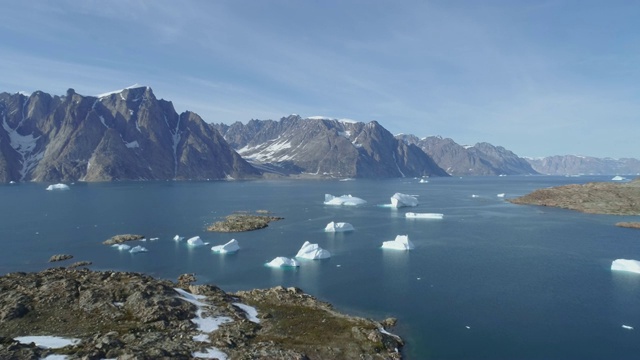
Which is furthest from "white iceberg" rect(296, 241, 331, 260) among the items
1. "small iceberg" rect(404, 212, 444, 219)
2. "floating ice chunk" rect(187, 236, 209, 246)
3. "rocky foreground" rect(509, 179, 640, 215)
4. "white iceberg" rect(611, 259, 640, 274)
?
"rocky foreground" rect(509, 179, 640, 215)

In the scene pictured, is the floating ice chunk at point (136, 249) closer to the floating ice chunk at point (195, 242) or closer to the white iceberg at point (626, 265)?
the floating ice chunk at point (195, 242)

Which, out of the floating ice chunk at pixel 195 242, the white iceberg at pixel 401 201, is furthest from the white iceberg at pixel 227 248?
the white iceberg at pixel 401 201

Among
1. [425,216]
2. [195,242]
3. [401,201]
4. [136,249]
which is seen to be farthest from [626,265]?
[401,201]

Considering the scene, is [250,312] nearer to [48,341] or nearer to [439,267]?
[48,341]

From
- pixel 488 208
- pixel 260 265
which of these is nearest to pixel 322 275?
pixel 260 265

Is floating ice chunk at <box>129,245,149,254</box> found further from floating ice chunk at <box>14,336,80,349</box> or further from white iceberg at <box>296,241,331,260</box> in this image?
floating ice chunk at <box>14,336,80,349</box>

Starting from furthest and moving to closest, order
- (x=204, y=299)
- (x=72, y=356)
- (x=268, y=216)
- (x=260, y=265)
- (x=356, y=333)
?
(x=268, y=216) → (x=260, y=265) → (x=204, y=299) → (x=356, y=333) → (x=72, y=356)

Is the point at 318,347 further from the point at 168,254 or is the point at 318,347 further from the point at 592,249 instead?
the point at 592,249
